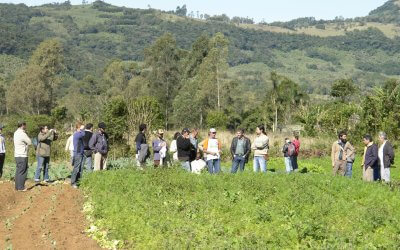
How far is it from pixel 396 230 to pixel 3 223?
7820 mm

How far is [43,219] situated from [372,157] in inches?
346

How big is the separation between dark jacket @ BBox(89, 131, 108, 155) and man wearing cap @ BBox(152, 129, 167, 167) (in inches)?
67.8

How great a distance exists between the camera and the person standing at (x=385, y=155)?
16.2 m

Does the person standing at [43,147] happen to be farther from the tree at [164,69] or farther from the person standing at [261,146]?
the tree at [164,69]

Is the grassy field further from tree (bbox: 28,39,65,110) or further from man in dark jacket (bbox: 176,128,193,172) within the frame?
tree (bbox: 28,39,65,110)

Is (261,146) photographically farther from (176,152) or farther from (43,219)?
(43,219)

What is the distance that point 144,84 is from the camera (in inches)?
3100

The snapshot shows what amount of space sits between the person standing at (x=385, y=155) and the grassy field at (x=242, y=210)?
1.36 m

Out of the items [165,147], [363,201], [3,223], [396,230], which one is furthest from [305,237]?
[165,147]

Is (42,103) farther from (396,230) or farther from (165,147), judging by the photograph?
(396,230)

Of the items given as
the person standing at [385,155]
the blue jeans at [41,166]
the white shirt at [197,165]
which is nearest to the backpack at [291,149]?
the white shirt at [197,165]

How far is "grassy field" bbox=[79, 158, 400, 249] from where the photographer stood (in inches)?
373

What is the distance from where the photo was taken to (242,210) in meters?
11.9

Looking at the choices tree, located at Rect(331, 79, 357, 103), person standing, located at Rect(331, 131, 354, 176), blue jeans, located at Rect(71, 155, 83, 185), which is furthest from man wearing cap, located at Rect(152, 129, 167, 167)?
tree, located at Rect(331, 79, 357, 103)
